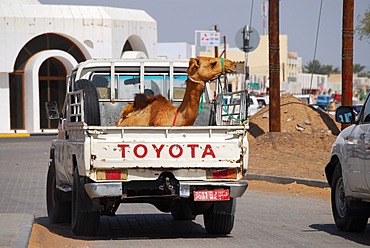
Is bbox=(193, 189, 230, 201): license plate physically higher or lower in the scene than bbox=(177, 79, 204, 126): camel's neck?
lower

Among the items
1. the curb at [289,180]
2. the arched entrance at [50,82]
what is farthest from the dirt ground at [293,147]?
the arched entrance at [50,82]

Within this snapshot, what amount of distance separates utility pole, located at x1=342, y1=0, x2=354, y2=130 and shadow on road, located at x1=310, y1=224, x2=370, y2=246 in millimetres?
12069

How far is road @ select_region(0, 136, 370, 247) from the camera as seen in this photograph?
10838mm

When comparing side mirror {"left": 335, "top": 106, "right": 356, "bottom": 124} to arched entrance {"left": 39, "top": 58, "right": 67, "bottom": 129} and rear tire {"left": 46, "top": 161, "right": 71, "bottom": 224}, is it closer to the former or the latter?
rear tire {"left": 46, "top": 161, "right": 71, "bottom": 224}

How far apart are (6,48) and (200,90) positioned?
32711 millimetres

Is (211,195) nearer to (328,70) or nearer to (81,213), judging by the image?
(81,213)

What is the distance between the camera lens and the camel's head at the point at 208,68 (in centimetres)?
1086

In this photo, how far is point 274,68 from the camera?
85.1 ft

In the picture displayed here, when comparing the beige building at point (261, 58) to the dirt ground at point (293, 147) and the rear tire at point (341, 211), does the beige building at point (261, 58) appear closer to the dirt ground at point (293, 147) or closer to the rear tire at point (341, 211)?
the dirt ground at point (293, 147)

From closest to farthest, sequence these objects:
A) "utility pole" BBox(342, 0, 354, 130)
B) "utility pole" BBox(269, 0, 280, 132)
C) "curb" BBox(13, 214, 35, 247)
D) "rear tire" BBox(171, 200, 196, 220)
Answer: "curb" BBox(13, 214, 35, 247) < "rear tire" BBox(171, 200, 196, 220) < "utility pole" BBox(342, 0, 354, 130) < "utility pole" BBox(269, 0, 280, 132)

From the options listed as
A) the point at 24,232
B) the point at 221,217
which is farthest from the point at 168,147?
the point at 24,232

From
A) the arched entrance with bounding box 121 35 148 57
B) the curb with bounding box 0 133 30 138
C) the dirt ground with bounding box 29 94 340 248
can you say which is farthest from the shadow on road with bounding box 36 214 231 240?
the arched entrance with bounding box 121 35 148 57

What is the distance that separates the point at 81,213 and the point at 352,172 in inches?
138

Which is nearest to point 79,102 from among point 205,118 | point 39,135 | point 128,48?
point 205,118
